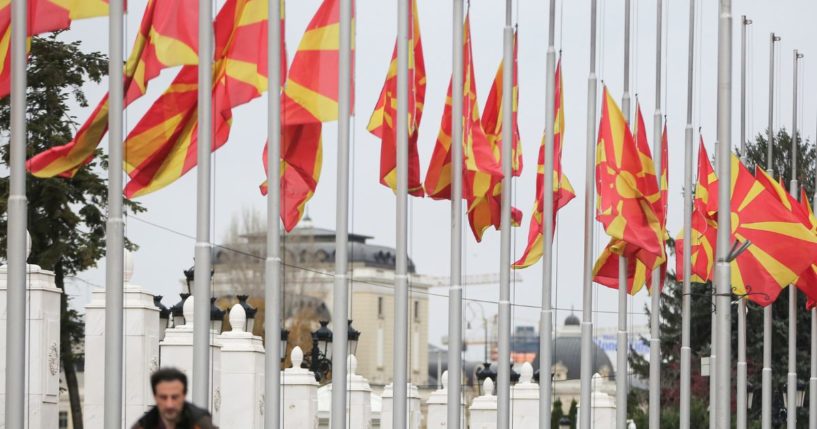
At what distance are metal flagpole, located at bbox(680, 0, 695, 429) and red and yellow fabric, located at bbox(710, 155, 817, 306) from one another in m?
0.90

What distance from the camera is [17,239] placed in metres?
18.6

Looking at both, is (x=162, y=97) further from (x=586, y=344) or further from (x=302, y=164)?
(x=586, y=344)

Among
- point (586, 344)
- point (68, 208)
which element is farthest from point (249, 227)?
point (586, 344)

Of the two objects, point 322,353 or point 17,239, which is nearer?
point 17,239

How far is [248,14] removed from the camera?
22.1 m

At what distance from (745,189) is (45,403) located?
13.9m

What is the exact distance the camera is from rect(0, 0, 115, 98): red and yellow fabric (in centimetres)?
1959

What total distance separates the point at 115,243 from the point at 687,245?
14.7m

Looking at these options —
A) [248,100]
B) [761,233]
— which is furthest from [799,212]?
[248,100]

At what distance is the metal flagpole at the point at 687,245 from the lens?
1256 inches

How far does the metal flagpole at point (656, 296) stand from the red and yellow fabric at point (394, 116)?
6.65 meters

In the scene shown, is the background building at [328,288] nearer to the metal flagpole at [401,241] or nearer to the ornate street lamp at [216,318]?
the ornate street lamp at [216,318]

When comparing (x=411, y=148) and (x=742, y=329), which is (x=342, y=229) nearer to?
(x=411, y=148)

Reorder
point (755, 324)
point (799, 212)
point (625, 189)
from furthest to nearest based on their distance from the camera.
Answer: point (755, 324) → point (799, 212) → point (625, 189)
